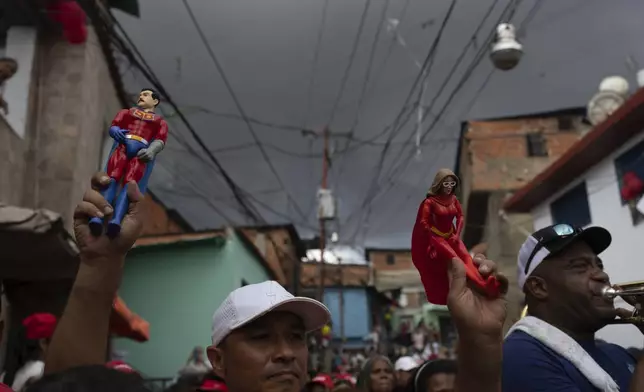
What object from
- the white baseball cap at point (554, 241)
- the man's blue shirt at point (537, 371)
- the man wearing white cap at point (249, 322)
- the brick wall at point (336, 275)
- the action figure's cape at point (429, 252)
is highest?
the brick wall at point (336, 275)

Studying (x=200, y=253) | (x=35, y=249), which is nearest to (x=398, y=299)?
(x=200, y=253)

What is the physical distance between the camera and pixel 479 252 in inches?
73.9

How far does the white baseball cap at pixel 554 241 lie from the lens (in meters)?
2.80

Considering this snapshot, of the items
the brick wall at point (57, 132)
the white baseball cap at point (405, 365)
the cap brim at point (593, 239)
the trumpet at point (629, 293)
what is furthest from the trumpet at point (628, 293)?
the brick wall at point (57, 132)

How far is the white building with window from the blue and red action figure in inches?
297

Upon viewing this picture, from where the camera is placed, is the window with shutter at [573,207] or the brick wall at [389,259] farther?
the brick wall at [389,259]

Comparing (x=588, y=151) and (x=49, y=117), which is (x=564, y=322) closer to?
(x=588, y=151)

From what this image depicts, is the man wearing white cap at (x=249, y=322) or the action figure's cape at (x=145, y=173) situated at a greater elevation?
the action figure's cape at (x=145, y=173)

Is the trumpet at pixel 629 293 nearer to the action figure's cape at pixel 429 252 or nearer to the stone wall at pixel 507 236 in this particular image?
the action figure's cape at pixel 429 252

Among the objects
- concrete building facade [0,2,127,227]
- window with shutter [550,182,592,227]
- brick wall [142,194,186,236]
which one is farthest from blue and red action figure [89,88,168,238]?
brick wall [142,194,186,236]

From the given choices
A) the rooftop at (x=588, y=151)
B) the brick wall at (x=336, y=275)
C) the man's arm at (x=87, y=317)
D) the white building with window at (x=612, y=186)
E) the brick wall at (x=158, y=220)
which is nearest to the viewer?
the man's arm at (x=87, y=317)

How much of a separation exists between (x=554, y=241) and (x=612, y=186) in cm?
786

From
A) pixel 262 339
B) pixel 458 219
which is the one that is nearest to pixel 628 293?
pixel 458 219

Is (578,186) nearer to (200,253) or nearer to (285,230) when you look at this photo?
(200,253)
